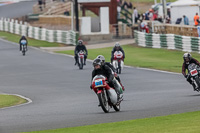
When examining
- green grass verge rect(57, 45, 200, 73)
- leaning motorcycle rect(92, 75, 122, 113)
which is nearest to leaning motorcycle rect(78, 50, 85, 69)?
green grass verge rect(57, 45, 200, 73)

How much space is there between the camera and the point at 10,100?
73.8ft

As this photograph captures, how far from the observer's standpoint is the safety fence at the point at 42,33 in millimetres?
54375

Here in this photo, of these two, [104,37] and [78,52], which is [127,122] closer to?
[78,52]

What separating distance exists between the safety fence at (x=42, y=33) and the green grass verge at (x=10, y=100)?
29.9 m

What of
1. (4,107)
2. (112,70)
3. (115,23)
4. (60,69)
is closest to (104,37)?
(115,23)

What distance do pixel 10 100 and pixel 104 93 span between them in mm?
6965

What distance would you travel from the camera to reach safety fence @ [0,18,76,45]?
54.4 metres

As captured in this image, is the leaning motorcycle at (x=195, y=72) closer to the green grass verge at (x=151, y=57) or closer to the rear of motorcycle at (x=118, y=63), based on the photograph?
the rear of motorcycle at (x=118, y=63)

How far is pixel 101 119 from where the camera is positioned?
1488cm

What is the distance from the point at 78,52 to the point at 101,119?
20.1 metres

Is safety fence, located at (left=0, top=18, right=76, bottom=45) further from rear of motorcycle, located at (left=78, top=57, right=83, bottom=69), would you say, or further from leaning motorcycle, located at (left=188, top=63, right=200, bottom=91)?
leaning motorcycle, located at (left=188, top=63, right=200, bottom=91)

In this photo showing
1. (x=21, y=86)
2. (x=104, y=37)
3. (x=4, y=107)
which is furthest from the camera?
(x=104, y=37)

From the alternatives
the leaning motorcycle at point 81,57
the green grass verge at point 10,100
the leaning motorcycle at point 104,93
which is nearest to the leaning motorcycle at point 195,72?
the leaning motorcycle at point 104,93

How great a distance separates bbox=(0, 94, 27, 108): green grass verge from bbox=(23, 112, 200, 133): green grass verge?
26.7ft
